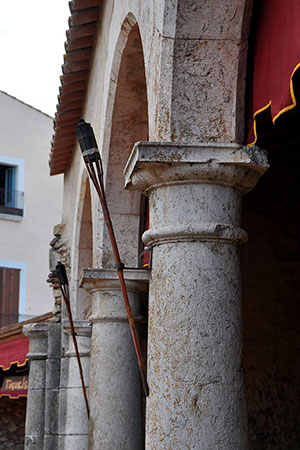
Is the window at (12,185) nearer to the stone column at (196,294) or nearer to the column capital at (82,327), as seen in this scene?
the column capital at (82,327)

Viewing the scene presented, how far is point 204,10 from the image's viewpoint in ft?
13.7

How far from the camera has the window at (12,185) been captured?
20.7m

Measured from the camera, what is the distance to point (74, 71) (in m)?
9.16

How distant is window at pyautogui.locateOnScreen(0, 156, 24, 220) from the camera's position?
20.7 m

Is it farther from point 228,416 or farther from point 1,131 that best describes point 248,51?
point 1,131

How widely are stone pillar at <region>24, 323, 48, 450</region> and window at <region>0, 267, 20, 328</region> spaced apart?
24.8 feet

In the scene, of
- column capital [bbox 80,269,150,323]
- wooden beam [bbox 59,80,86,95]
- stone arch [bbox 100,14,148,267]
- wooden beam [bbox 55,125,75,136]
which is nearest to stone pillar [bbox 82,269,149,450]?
column capital [bbox 80,269,150,323]

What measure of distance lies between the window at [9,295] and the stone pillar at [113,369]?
520 inches

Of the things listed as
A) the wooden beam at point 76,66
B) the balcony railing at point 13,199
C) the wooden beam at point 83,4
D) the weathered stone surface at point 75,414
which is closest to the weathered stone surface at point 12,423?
the balcony railing at point 13,199

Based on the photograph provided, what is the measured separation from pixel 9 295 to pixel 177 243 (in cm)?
1639

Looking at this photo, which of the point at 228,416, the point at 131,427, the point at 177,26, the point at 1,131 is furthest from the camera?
the point at 1,131

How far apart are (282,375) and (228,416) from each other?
3.26m

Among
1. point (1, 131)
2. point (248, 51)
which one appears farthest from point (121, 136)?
point (1, 131)

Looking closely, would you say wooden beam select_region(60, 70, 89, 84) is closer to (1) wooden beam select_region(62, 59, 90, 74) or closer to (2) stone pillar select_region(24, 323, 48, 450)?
(1) wooden beam select_region(62, 59, 90, 74)
